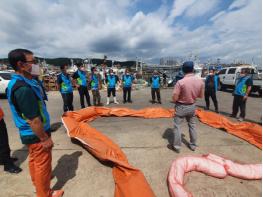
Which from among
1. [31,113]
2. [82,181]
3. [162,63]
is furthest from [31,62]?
[162,63]

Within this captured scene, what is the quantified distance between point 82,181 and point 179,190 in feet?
5.05

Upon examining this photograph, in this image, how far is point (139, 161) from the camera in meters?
3.62

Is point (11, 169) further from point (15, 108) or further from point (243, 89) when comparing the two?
point (243, 89)

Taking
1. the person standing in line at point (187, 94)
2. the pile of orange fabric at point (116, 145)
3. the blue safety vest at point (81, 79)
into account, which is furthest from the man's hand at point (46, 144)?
the blue safety vest at point (81, 79)

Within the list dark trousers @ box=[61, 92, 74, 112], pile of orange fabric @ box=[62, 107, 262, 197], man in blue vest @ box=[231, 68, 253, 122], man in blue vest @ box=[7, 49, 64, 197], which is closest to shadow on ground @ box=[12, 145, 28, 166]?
pile of orange fabric @ box=[62, 107, 262, 197]

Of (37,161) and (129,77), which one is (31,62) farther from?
(129,77)

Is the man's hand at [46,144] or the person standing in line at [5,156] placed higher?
the man's hand at [46,144]

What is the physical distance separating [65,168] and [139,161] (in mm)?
1384

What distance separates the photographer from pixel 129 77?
1023 centimetres

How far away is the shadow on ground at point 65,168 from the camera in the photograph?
3.04 metres

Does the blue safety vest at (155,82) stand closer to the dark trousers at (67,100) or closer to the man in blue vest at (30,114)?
the dark trousers at (67,100)

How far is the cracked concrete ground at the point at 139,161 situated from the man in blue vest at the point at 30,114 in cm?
72

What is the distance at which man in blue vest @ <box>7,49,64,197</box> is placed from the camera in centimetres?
193

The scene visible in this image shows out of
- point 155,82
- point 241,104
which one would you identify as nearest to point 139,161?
point 241,104
